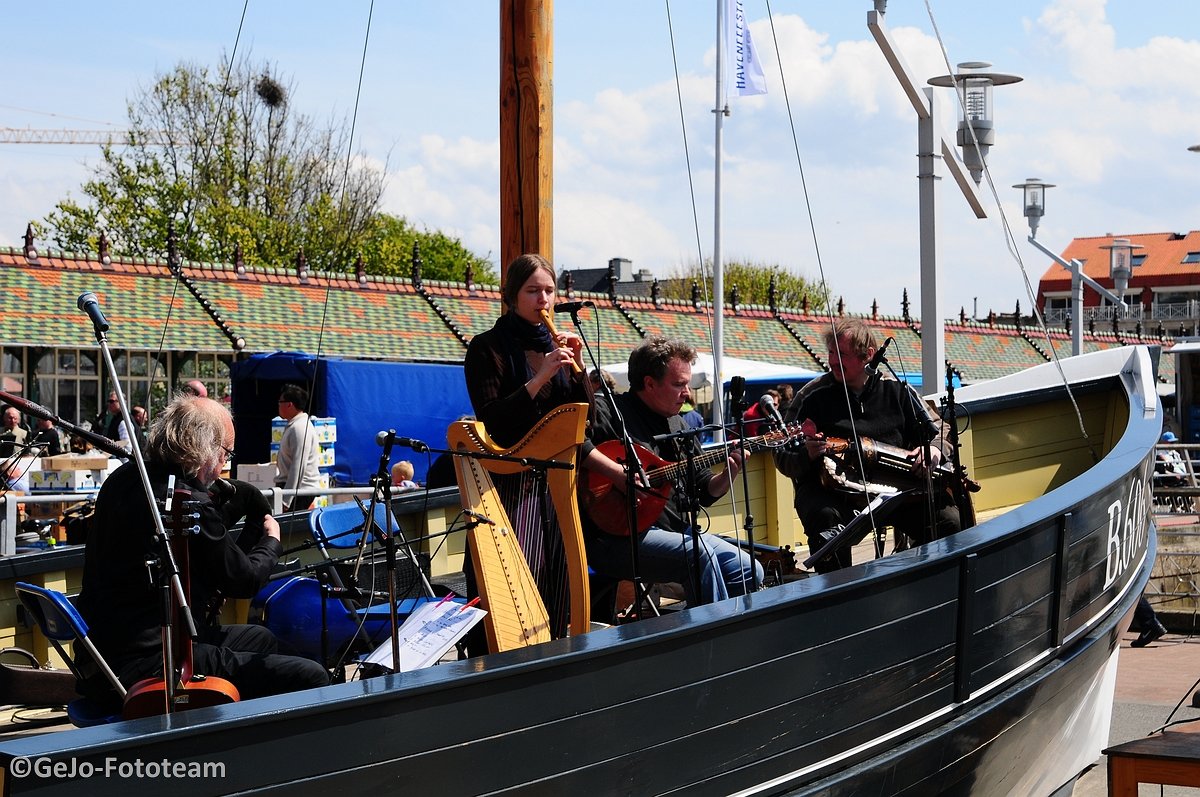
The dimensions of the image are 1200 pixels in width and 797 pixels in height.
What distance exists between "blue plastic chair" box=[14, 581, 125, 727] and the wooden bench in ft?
10.2

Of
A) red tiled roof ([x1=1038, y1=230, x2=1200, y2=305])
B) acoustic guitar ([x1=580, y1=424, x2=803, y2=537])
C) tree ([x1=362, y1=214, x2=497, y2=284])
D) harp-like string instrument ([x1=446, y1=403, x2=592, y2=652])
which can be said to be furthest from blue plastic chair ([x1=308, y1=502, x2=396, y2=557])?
red tiled roof ([x1=1038, y1=230, x2=1200, y2=305])

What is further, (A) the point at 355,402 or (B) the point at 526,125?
(A) the point at 355,402

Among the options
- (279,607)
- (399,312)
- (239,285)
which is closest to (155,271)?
(239,285)

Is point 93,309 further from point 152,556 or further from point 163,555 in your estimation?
point 152,556

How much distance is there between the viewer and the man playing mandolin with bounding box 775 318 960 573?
658 cm

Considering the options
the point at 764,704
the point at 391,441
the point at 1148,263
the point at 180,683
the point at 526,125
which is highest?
the point at 1148,263

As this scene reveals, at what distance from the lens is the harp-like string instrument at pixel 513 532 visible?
4457 millimetres

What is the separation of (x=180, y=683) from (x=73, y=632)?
59 cm

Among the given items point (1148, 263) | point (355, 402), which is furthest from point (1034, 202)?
point (1148, 263)

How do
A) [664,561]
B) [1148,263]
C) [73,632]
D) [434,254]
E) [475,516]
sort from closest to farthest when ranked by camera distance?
1. [73,632]
2. [475,516]
3. [664,561]
4. [434,254]
5. [1148,263]

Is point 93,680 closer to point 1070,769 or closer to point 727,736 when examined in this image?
point 727,736

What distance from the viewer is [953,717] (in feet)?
15.7

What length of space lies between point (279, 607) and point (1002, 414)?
5878 millimetres

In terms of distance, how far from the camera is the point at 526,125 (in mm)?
5977
